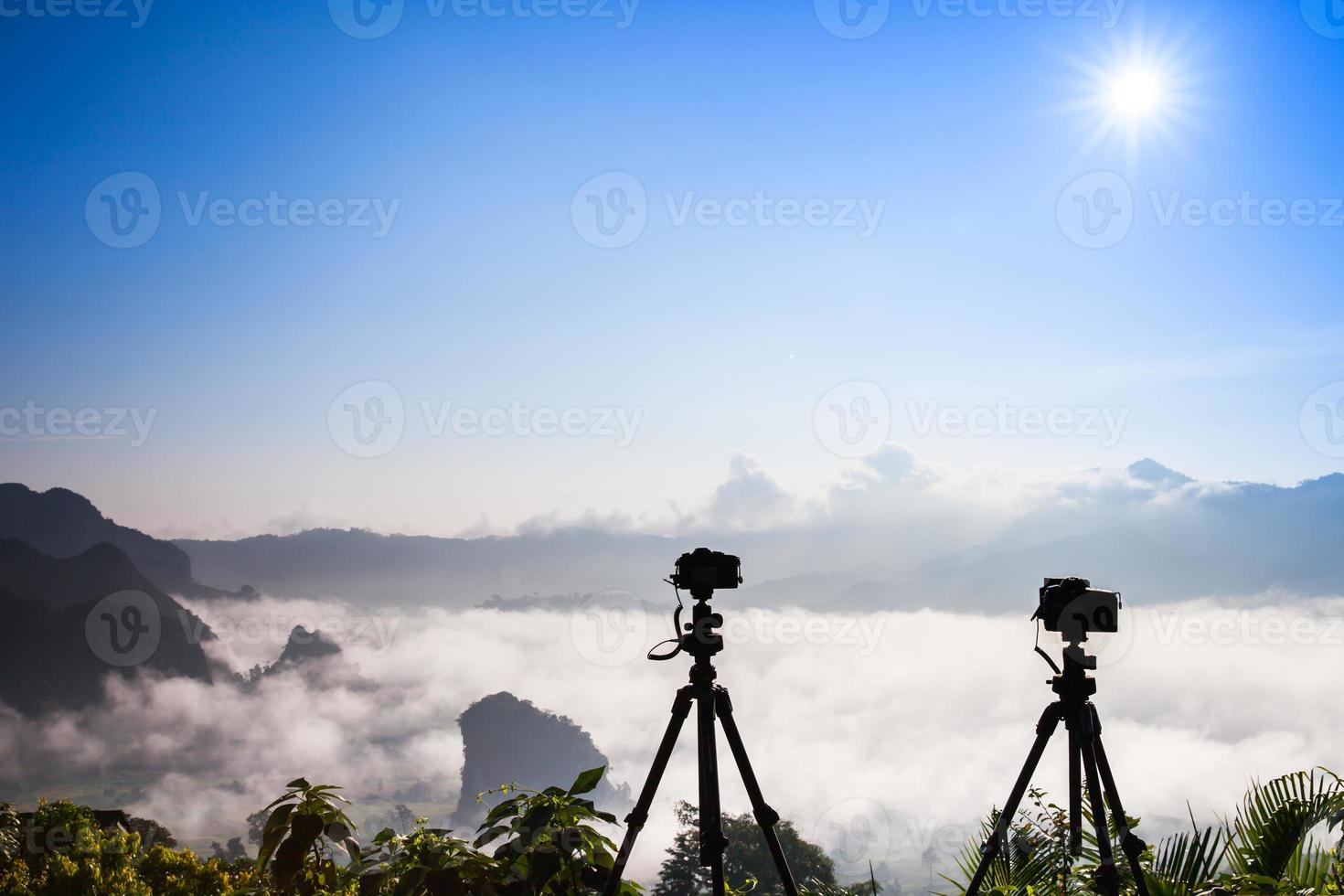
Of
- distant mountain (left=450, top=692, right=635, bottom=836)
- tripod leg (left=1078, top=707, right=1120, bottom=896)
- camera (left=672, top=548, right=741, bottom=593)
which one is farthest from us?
distant mountain (left=450, top=692, right=635, bottom=836)

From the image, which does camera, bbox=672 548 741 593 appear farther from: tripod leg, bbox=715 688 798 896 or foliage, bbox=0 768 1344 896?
foliage, bbox=0 768 1344 896

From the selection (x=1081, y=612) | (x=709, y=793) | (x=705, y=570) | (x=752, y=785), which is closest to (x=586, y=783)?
(x=709, y=793)

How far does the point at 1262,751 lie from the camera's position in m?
165

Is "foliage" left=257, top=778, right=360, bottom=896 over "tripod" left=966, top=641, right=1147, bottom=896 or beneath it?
beneath

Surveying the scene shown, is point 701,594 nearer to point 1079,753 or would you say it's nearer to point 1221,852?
point 1079,753

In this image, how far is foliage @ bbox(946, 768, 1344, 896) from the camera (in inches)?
150

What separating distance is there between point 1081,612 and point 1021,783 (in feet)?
2.68

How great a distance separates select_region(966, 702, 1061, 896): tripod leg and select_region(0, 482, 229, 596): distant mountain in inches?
7250

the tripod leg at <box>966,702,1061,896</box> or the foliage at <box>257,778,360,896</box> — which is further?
the foliage at <box>257,778,360,896</box>

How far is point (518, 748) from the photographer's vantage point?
402ft

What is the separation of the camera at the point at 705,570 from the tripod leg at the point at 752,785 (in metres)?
0.46

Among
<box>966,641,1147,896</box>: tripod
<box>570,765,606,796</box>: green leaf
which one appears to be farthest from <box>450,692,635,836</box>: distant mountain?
<box>966,641,1147,896</box>: tripod

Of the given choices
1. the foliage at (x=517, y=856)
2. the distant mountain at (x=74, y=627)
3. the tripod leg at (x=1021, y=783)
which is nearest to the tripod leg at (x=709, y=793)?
the foliage at (x=517, y=856)

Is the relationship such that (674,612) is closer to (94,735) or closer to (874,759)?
(94,735)
